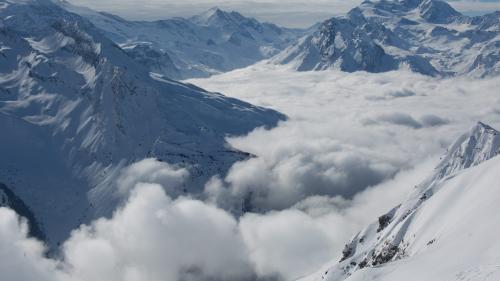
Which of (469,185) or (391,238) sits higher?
(469,185)

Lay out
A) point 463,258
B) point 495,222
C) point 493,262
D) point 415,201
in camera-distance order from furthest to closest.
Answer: point 415,201, point 495,222, point 463,258, point 493,262

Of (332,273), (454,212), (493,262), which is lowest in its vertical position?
(332,273)

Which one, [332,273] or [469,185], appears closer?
[469,185]

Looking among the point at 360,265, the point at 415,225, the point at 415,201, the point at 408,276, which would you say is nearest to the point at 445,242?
the point at 408,276

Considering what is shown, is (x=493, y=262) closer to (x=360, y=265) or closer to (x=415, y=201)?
(x=360, y=265)

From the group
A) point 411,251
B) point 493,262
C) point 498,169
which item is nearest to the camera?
point 493,262

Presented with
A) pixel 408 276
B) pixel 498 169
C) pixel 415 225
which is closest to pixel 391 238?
pixel 415 225

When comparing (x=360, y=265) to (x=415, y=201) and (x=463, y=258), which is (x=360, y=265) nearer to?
(x=415, y=201)
